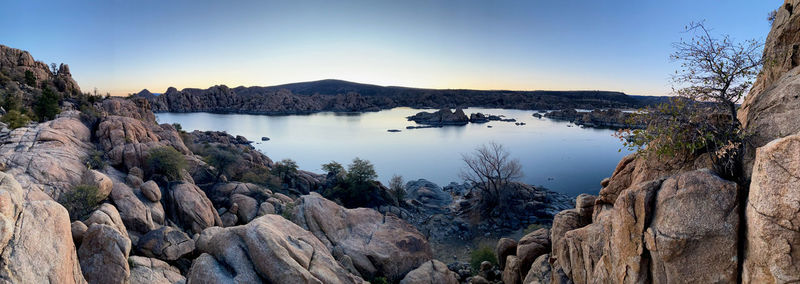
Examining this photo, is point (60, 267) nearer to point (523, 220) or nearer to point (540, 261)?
point (540, 261)

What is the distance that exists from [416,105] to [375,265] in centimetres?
16717

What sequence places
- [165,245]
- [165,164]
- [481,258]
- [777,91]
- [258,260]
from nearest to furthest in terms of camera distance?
[777,91] < [258,260] < [165,245] < [481,258] < [165,164]

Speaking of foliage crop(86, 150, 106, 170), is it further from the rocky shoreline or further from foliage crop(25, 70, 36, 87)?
foliage crop(25, 70, 36, 87)

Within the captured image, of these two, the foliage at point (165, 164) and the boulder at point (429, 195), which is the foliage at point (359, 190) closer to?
the boulder at point (429, 195)

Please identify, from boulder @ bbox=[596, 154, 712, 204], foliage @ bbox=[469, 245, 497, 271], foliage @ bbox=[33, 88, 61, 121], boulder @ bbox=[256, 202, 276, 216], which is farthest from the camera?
foliage @ bbox=[33, 88, 61, 121]

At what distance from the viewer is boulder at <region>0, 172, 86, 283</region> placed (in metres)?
5.27

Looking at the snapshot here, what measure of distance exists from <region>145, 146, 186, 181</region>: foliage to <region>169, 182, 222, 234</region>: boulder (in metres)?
1.60

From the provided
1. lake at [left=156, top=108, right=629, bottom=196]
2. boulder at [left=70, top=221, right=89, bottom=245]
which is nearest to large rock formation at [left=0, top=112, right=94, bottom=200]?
boulder at [left=70, top=221, right=89, bottom=245]

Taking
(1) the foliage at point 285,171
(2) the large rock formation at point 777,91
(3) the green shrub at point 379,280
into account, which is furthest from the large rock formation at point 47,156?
(2) the large rock formation at point 777,91

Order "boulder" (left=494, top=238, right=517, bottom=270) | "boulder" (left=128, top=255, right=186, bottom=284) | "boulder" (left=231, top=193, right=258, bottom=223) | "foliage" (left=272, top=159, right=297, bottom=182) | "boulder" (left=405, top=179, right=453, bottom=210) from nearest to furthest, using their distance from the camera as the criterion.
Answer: "boulder" (left=128, top=255, right=186, bottom=284) → "boulder" (left=494, top=238, right=517, bottom=270) → "boulder" (left=231, top=193, right=258, bottom=223) → "foliage" (left=272, top=159, right=297, bottom=182) → "boulder" (left=405, top=179, right=453, bottom=210)

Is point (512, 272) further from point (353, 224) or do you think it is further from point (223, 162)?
point (223, 162)

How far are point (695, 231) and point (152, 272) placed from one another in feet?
42.2

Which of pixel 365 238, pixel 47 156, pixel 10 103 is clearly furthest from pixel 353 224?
pixel 10 103

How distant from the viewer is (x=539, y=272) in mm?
10086
